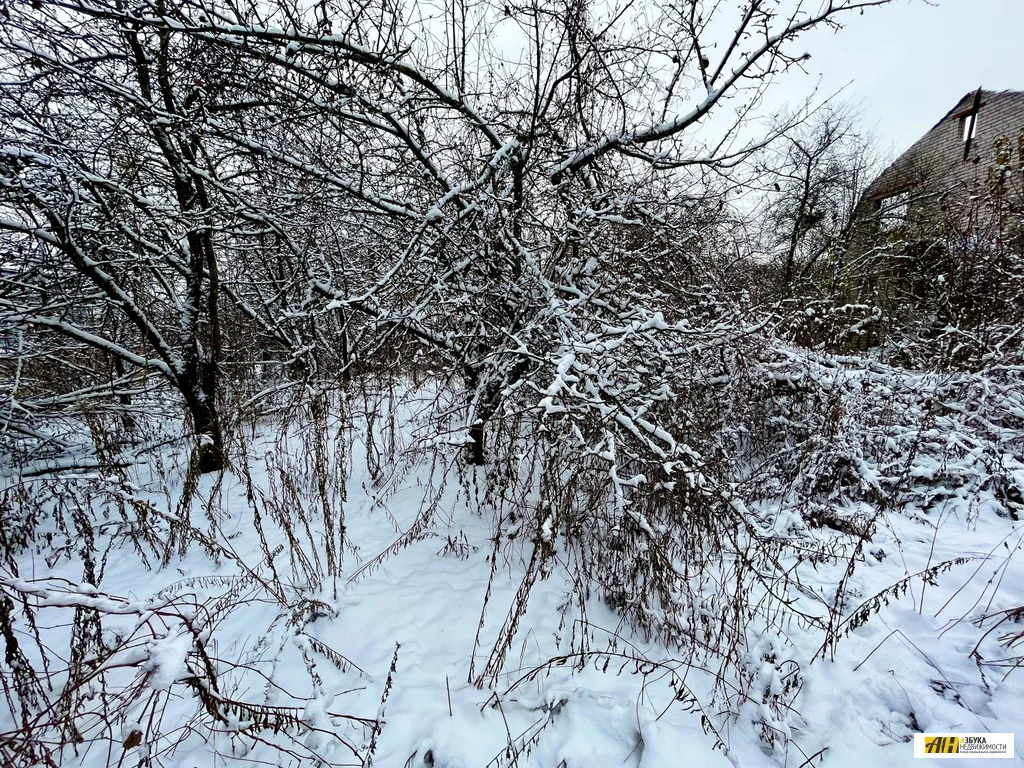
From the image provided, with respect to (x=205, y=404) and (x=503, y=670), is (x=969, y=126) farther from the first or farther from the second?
(x=205, y=404)

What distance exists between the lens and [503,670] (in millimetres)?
2217

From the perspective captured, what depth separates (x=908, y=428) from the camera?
3945 millimetres

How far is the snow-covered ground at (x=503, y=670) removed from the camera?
1785 millimetres

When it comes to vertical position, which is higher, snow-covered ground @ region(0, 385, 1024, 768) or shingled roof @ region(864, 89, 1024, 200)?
shingled roof @ region(864, 89, 1024, 200)

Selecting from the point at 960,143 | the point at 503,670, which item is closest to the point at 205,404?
the point at 503,670

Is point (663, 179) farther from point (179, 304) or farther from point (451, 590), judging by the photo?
point (179, 304)

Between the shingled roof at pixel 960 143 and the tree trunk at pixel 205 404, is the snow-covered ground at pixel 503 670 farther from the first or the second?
the shingled roof at pixel 960 143

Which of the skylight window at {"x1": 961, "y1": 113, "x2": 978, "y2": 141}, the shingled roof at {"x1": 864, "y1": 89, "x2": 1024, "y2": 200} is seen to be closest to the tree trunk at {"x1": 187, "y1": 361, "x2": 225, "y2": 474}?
the shingled roof at {"x1": 864, "y1": 89, "x2": 1024, "y2": 200}

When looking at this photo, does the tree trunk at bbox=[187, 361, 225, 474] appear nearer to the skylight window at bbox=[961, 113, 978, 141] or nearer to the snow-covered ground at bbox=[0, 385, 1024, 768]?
the snow-covered ground at bbox=[0, 385, 1024, 768]

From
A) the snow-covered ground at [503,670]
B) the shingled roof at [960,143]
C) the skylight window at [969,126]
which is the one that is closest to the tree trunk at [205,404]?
the snow-covered ground at [503,670]

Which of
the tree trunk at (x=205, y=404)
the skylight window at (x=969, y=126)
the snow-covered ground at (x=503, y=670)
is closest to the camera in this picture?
the snow-covered ground at (x=503, y=670)

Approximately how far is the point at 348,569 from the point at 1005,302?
25.1 ft

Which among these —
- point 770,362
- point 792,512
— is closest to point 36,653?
point 792,512

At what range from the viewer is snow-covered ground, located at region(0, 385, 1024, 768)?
1.79 metres
